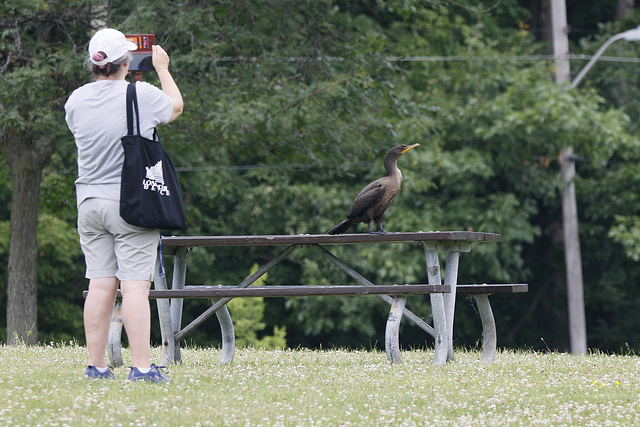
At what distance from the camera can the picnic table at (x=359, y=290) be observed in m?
6.30

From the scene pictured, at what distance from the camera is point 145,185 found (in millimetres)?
4945

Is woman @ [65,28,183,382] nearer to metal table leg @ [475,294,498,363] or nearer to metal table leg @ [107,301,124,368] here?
metal table leg @ [107,301,124,368]

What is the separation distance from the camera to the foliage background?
1077 centimetres

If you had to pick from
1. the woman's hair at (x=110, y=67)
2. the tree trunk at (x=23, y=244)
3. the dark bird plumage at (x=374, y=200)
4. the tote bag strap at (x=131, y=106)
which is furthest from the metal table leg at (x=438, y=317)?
the tree trunk at (x=23, y=244)

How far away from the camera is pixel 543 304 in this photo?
73.4 ft

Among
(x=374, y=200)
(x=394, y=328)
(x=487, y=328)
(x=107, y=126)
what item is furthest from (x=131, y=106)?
(x=487, y=328)

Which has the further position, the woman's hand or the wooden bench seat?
the wooden bench seat

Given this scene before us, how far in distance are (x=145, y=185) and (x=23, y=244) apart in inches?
282

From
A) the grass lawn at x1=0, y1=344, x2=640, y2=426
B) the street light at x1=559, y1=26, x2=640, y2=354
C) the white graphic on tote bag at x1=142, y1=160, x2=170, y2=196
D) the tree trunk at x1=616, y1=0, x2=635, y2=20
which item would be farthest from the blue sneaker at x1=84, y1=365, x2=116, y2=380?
the tree trunk at x1=616, y1=0, x2=635, y2=20

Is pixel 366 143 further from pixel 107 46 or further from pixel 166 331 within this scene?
pixel 107 46

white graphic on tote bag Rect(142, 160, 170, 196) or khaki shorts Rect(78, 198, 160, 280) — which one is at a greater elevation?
white graphic on tote bag Rect(142, 160, 170, 196)

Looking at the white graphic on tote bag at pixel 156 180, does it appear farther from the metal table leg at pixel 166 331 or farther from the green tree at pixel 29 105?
the green tree at pixel 29 105

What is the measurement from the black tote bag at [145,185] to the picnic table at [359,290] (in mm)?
1146

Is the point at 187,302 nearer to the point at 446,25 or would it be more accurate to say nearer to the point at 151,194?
the point at 446,25
